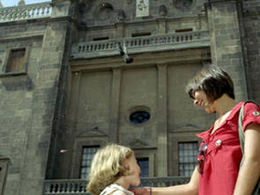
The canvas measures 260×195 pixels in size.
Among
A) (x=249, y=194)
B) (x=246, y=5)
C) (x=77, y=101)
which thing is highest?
(x=246, y=5)

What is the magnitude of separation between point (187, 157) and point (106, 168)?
624 inches

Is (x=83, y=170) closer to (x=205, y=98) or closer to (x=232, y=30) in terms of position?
(x=232, y=30)

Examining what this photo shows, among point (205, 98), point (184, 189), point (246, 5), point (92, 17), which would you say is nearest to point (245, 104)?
point (205, 98)

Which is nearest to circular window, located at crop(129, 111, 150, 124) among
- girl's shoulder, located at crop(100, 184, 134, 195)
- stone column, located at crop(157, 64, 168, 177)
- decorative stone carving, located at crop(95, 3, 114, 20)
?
stone column, located at crop(157, 64, 168, 177)

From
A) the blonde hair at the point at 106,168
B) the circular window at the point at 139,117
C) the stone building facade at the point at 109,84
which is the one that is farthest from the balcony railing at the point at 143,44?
the blonde hair at the point at 106,168

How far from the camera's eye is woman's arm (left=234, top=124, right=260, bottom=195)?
255 centimetres

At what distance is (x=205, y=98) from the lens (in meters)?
3.30

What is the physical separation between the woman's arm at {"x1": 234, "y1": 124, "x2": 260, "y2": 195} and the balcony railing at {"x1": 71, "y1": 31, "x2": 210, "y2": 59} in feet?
59.3

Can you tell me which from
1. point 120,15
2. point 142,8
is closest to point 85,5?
point 120,15

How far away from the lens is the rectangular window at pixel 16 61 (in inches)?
892

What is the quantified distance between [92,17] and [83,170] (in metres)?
11.5

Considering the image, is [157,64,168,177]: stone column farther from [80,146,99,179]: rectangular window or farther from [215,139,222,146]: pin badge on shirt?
[215,139,222,146]: pin badge on shirt

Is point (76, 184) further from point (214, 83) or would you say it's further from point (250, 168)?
point (250, 168)

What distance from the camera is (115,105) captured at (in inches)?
789
